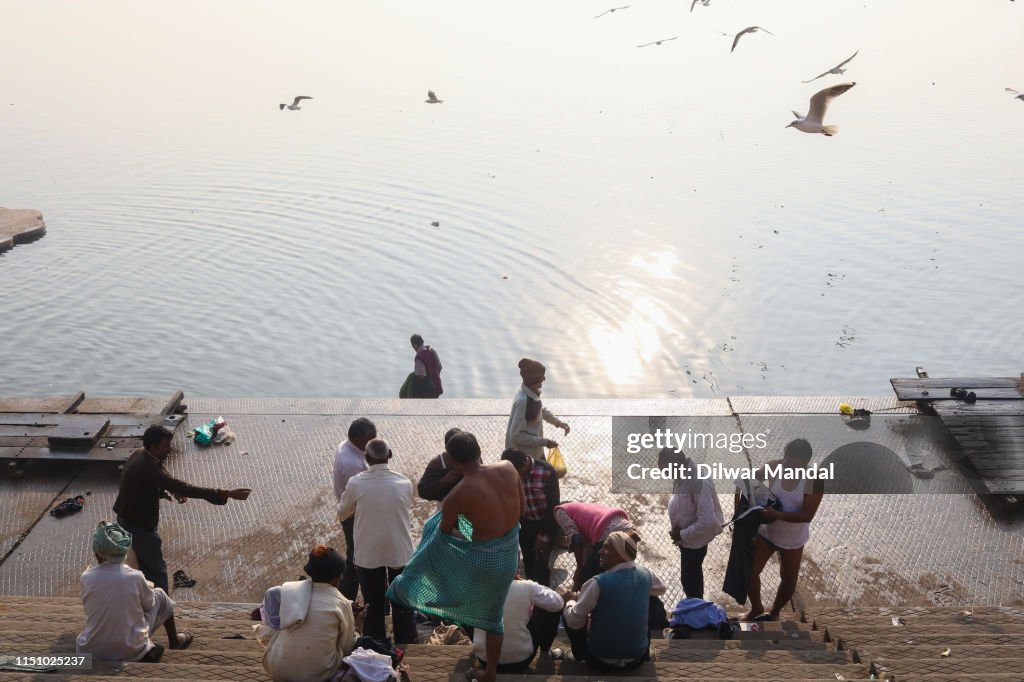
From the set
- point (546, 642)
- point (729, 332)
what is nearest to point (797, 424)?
point (546, 642)

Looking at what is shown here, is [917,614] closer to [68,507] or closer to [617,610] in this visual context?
[617,610]

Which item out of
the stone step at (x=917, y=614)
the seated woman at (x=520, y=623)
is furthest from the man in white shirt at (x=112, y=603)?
the stone step at (x=917, y=614)

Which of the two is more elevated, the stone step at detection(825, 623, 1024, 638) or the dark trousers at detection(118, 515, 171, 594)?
the dark trousers at detection(118, 515, 171, 594)

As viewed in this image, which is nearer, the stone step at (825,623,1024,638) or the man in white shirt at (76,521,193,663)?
the man in white shirt at (76,521,193,663)

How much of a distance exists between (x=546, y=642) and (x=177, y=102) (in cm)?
3361

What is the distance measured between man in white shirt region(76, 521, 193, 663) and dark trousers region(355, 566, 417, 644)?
1.27 meters

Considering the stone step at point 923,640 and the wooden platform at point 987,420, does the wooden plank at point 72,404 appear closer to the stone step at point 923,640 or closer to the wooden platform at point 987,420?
the stone step at point 923,640

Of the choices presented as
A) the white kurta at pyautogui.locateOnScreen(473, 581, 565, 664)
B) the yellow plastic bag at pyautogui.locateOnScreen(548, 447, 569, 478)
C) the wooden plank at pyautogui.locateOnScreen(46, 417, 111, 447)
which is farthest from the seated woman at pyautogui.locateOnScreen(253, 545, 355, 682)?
the wooden plank at pyautogui.locateOnScreen(46, 417, 111, 447)

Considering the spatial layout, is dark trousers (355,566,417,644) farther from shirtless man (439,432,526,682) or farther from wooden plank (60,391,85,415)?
wooden plank (60,391,85,415)

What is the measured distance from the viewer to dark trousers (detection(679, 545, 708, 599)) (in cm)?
621

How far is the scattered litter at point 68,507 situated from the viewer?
7770 mm

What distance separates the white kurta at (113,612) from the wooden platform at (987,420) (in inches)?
256

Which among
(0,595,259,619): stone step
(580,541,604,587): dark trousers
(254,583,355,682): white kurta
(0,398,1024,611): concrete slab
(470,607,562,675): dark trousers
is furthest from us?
(0,398,1024,611): concrete slab

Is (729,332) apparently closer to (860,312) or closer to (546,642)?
(860,312)
